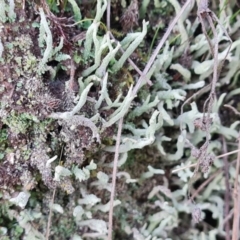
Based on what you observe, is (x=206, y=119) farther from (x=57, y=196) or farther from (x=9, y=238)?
(x=9, y=238)

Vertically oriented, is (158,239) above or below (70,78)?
below

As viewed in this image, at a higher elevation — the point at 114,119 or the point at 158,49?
the point at 158,49

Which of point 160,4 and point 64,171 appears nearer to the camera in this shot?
point 64,171

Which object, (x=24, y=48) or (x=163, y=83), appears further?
(x=163, y=83)

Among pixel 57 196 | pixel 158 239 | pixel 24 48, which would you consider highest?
pixel 24 48

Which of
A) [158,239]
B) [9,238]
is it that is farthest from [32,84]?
[158,239]

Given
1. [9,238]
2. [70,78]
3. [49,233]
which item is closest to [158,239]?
[49,233]

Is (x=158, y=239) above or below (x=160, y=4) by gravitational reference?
below

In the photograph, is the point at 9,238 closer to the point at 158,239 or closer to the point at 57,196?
the point at 57,196

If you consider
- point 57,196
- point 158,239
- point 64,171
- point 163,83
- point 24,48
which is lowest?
point 158,239
